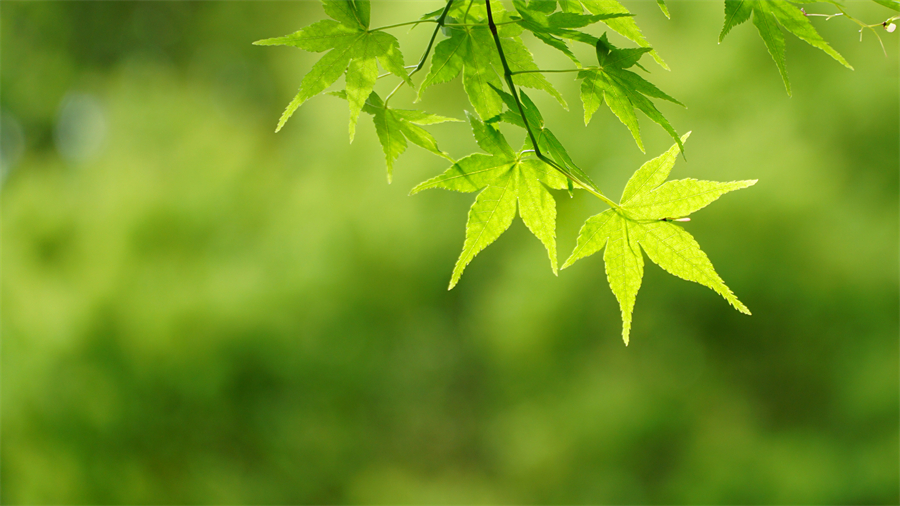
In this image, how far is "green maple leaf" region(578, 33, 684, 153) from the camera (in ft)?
1.93

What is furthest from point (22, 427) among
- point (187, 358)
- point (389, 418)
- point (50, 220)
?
point (389, 418)

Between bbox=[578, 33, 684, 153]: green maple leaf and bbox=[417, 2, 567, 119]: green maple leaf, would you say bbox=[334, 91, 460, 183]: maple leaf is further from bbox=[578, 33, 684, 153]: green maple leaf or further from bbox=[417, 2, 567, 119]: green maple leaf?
bbox=[578, 33, 684, 153]: green maple leaf

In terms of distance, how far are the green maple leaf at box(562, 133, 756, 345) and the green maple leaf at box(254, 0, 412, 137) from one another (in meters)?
0.25

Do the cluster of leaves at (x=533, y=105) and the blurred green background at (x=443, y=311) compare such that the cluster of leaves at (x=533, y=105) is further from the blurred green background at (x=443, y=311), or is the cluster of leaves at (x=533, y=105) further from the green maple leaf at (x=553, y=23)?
the blurred green background at (x=443, y=311)

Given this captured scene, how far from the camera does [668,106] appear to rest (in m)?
4.36

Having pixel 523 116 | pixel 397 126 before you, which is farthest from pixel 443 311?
pixel 523 116

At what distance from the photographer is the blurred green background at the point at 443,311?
3.86m

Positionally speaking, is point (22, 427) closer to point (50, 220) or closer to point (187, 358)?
point (187, 358)

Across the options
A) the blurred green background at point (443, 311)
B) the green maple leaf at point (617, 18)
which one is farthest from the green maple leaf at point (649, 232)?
the blurred green background at point (443, 311)

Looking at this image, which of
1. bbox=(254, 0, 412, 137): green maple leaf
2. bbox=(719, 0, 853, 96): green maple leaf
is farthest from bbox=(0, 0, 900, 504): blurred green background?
bbox=(254, 0, 412, 137): green maple leaf

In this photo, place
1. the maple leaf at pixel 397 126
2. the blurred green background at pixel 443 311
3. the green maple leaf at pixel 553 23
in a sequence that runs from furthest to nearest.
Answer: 1. the blurred green background at pixel 443 311
2. the maple leaf at pixel 397 126
3. the green maple leaf at pixel 553 23

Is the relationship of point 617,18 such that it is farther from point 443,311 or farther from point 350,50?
point 443,311

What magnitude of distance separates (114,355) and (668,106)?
4256 millimetres

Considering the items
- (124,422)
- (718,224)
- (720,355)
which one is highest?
(718,224)
